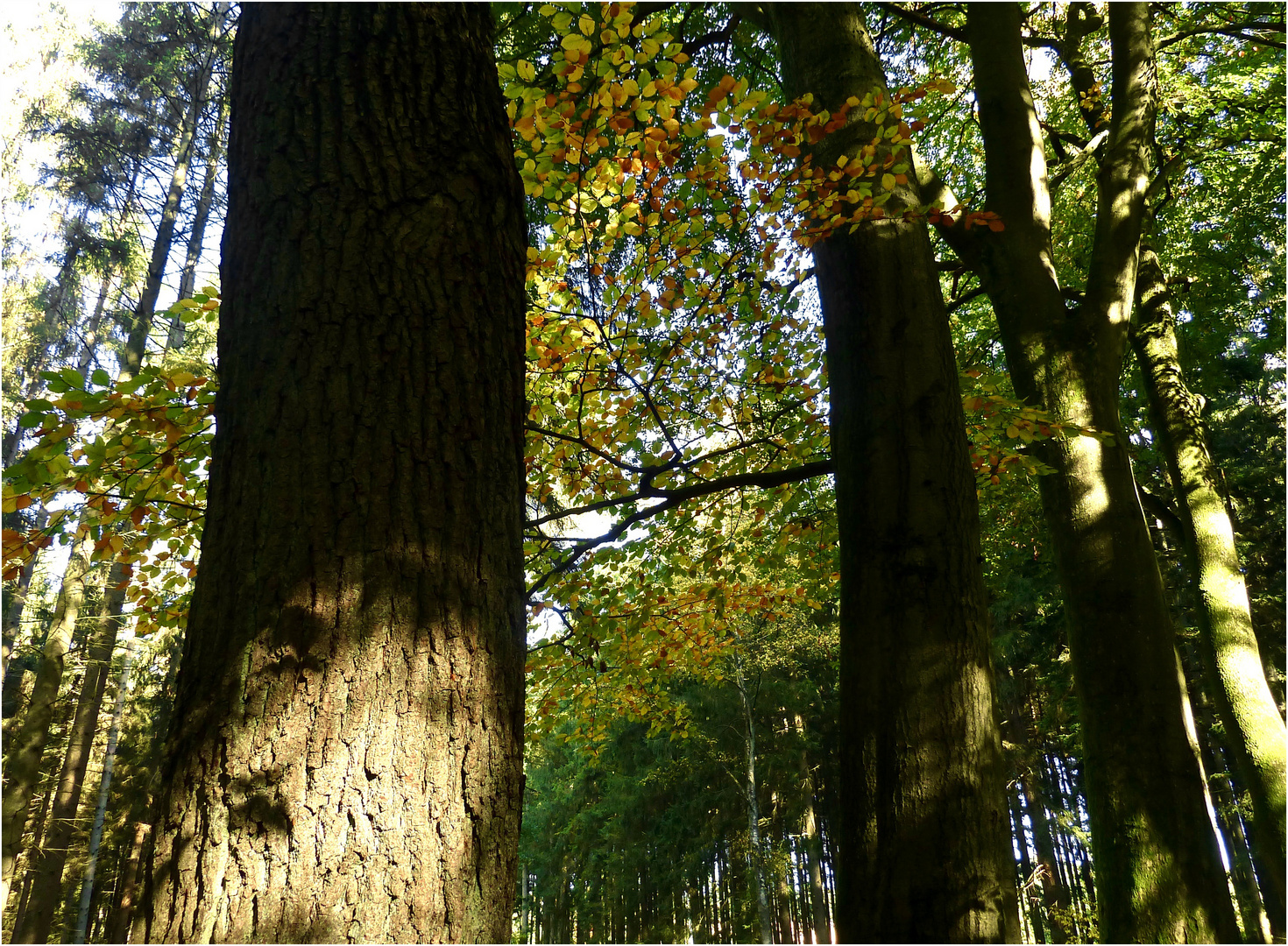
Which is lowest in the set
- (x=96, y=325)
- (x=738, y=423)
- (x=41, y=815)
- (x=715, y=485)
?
(x=41, y=815)

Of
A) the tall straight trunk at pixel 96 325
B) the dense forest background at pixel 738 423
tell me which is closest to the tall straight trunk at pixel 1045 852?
the dense forest background at pixel 738 423

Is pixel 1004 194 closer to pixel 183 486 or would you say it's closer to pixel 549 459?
pixel 549 459

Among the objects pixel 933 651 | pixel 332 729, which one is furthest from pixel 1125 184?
pixel 332 729

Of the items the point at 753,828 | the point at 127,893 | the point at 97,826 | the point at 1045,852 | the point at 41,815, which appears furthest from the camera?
the point at 41,815

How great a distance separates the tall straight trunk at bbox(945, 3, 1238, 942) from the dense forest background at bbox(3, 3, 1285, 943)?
0.03 metres

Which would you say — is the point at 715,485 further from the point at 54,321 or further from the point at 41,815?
the point at 41,815

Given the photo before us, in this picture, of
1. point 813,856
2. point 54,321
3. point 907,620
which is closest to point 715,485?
point 907,620

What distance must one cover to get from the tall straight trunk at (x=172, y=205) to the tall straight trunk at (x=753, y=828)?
38.9 feet

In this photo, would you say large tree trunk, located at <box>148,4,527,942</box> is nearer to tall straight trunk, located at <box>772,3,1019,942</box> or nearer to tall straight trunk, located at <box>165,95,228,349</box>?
tall straight trunk, located at <box>772,3,1019,942</box>

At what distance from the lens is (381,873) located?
101 cm

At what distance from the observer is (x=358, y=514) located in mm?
1191

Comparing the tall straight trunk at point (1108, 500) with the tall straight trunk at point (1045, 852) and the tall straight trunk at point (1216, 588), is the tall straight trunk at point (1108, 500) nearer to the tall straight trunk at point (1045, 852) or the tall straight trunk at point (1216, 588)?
the tall straight trunk at point (1216, 588)

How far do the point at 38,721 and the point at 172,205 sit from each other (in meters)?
8.15

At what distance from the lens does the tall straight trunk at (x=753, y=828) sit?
1312cm
